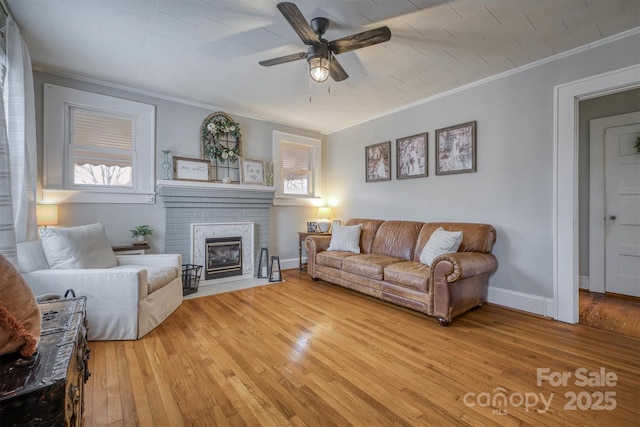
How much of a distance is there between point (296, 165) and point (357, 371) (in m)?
3.86

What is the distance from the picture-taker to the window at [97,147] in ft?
10.1

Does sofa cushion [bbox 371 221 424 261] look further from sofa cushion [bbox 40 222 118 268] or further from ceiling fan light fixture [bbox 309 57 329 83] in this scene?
sofa cushion [bbox 40 222 118 268]

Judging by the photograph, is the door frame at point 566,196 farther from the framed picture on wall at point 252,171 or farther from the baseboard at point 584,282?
the framed picture on wall at point 252,171

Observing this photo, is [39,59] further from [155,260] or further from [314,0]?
[314,0]

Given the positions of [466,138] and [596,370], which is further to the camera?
[466,138]

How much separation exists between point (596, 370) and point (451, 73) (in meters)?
2.91

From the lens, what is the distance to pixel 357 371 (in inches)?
72.5

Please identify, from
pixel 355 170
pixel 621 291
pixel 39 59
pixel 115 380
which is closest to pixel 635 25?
pixel 621 291

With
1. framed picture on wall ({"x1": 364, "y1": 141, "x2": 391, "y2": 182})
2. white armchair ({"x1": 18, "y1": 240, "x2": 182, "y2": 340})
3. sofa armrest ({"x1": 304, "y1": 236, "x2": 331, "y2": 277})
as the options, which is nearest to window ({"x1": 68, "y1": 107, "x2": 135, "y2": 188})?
white armchair ({"x1": 18, "y1": 240, "x2": 182, "y2": 340})

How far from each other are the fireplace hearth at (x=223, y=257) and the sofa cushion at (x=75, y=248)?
136 centimetres

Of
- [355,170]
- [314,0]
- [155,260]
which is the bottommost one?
[155,260]

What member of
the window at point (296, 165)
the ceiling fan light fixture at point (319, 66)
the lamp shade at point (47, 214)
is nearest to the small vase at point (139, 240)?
the lamp shade at point (47, 214)

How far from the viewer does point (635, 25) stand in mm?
2270

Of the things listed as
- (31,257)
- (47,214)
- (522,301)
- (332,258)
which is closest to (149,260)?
(31,257)
